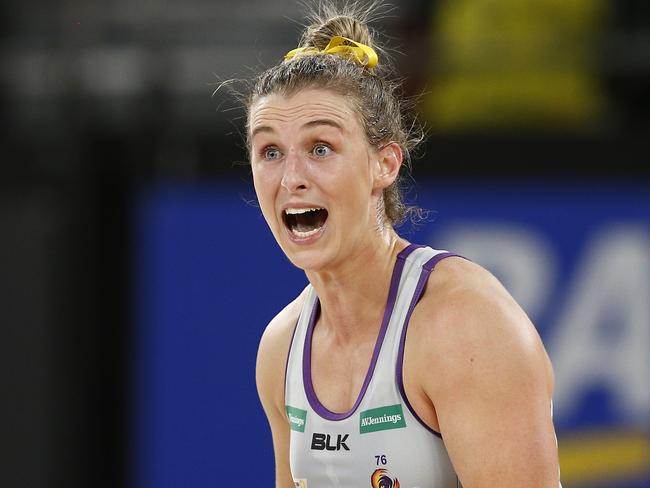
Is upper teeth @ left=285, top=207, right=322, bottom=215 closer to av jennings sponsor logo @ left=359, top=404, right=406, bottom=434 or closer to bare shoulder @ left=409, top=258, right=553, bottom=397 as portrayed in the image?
bare shoulder @ left=409, top=258, right=553, bottom=397

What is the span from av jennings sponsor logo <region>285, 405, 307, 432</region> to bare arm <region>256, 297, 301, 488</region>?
113 millimetres

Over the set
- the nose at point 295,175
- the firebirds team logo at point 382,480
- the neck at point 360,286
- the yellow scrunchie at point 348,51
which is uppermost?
the yellow scrunchie at point 348,51

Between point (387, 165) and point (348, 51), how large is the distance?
0.89ft

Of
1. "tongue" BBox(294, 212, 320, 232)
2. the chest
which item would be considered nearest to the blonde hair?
"tongue" BBox(294, 212, 320, 232)

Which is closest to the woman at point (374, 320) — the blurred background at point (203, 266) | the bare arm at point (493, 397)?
the bare arm at point (493, 397)

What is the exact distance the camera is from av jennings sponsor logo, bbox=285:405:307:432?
286 cm

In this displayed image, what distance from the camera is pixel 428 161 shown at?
562cm

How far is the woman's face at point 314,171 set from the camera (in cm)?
265

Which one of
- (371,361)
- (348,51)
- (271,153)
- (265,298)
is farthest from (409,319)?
(265,298)

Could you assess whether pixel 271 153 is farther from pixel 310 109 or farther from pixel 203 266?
pixel 203 266

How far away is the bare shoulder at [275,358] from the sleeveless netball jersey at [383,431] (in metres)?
0.16

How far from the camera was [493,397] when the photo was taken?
249 cm

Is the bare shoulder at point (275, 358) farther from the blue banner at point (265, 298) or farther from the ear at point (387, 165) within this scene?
the blue banner at point (265, 298)

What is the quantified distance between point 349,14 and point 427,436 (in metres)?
1.02
